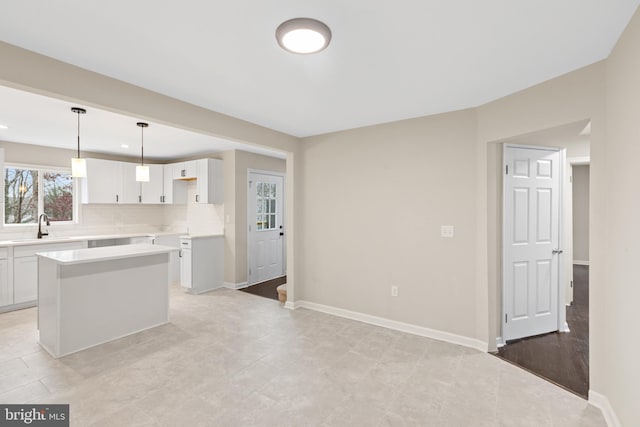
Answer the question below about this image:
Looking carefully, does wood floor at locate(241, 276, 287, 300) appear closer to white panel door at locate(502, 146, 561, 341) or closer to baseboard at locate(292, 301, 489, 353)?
baseboard at locate(292, 301, 489, 353)

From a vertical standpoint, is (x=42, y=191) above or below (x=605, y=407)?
above

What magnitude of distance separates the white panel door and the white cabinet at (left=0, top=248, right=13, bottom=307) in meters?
6.21

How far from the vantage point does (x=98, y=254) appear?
126 inches

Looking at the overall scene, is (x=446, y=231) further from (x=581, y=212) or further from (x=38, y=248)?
(x=581, y=212)

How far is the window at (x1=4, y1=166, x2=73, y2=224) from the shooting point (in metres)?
4.79

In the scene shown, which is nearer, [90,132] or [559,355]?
[559,355]

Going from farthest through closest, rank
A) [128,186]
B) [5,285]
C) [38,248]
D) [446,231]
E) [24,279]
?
[128,186] → [38,248] → [24,279] → [5,285] → [446,231]

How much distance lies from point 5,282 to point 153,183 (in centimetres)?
254

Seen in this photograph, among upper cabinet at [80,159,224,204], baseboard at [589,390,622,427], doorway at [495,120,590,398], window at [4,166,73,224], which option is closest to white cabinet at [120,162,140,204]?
upper cabinet at [80,159,224,204]

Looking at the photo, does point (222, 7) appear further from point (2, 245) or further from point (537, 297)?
point (2, 245)

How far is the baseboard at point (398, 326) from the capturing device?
309cm

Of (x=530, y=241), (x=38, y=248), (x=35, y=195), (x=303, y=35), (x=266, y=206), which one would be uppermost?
(x=303, y=35)

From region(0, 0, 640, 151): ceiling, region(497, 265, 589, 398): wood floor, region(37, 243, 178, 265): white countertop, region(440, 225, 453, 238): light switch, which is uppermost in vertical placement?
region(0, 0, 640, 151): ceiling

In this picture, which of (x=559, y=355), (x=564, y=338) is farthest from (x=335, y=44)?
(x=564, y=338)
